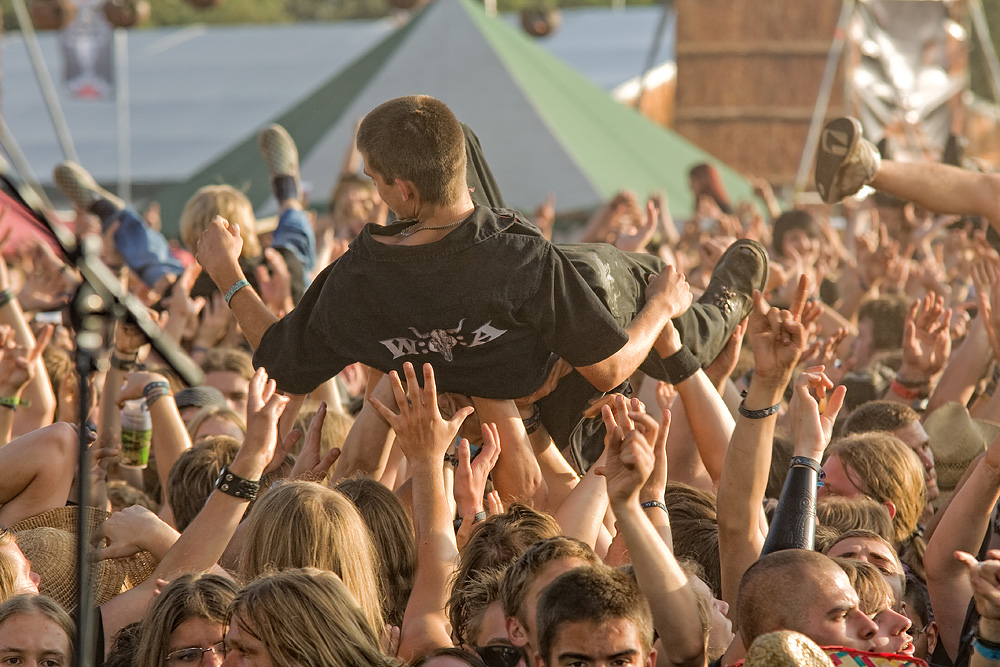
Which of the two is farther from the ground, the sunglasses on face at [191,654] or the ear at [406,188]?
the ear at [406,188]

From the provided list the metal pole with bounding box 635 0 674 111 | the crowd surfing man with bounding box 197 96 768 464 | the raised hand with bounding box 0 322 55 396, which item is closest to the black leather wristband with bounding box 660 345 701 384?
the crowd surfing man with bounding box 197 96 768 464

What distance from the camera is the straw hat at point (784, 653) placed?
2.04 metres

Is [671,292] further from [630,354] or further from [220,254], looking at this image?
[220,254]

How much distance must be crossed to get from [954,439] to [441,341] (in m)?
2.14

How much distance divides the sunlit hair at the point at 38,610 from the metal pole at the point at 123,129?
61.7 feet

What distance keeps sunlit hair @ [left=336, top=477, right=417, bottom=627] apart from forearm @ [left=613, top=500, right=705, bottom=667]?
0.69m

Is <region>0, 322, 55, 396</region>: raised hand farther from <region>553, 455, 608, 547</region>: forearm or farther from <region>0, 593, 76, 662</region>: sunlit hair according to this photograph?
<region>553, 455, 608, 547</region>: forearm

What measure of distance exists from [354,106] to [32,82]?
18.8 m

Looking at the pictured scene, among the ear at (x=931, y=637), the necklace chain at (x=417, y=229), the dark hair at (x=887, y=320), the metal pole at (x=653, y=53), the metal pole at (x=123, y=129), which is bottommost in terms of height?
the metal pole at (x=123, y=129)

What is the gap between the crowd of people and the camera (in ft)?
9.27

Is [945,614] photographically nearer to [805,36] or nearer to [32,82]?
[805,36]

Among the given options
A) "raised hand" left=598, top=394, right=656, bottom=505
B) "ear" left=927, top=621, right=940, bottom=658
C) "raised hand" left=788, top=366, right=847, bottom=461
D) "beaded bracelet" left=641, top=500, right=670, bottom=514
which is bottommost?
"ear" left=927, top=621, right=940, bottom=658

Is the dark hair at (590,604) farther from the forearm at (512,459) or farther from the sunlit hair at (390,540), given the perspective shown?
the forearm at (512,459)

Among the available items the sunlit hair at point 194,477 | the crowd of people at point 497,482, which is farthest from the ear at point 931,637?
the sunlit hair at point 194,477
